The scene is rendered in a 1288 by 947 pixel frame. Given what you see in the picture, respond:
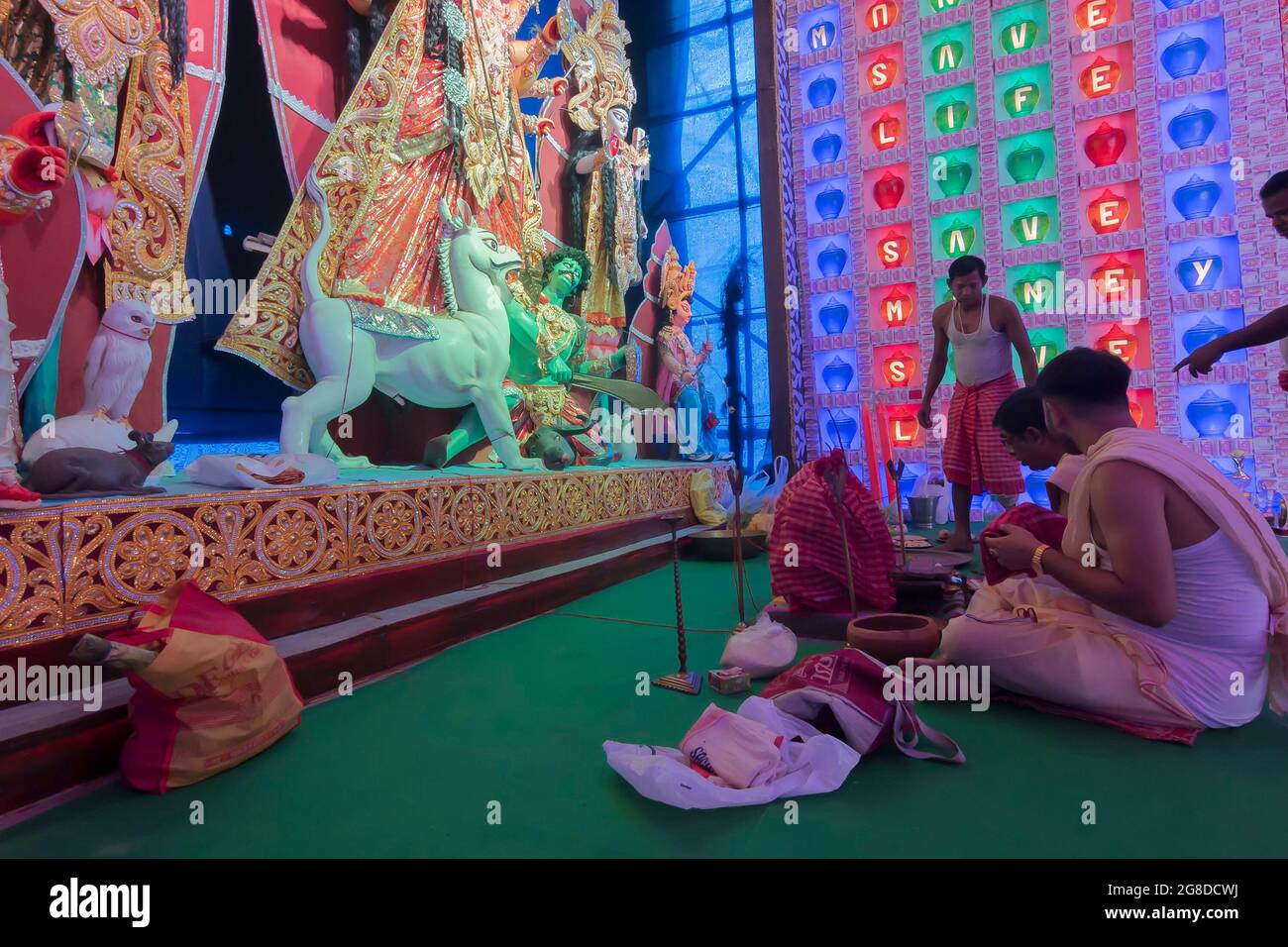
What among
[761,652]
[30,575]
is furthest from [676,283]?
[30,575]

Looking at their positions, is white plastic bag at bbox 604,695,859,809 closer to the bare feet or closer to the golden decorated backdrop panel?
the golden decorated backdrop panel

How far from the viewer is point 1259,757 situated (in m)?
1.53

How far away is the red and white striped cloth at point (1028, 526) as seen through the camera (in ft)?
7.29

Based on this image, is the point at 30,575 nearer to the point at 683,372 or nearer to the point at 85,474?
the point at 85,474

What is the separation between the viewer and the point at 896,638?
2051 millimetres

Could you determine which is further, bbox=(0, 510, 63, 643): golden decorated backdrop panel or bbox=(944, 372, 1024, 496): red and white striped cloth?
bbox=(944, 372, 1024, 496): red and white striped cloth

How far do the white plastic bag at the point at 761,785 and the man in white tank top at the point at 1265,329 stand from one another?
2.10m

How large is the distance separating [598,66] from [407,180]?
314cm

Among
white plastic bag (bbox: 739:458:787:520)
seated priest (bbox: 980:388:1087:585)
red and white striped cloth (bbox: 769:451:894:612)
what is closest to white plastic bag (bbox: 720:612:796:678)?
red and white striped cloth (bbox: 769:451:894:612)

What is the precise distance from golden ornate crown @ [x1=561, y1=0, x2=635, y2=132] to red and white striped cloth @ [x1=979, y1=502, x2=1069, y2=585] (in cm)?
504

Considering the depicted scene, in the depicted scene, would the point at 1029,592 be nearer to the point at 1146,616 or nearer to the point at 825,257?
the point at 1146,616

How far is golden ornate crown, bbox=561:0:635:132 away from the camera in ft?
19.2

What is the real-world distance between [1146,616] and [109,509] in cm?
256

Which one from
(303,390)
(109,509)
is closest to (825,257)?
(303,390)
